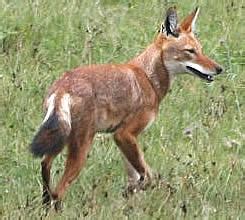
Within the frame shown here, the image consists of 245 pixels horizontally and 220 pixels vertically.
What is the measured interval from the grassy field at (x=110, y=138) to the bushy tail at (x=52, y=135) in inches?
13.6

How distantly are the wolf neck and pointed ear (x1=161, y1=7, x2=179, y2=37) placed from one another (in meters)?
0.15

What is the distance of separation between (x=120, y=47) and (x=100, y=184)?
2.83 m

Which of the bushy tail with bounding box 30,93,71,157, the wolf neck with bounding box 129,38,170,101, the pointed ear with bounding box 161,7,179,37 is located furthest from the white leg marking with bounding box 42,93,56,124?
the pointed ear with bounding box 161,7,179,37

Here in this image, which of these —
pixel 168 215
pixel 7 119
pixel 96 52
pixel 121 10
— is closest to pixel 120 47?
pixel 96 52

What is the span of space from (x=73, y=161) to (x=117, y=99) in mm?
632

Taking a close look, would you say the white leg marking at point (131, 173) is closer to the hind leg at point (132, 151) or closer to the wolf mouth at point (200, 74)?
the hind leg at point (132, 151)

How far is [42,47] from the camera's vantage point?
9727mm

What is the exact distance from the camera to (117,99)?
7312 mm

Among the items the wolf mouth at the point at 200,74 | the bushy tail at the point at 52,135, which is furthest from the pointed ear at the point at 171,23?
the bushy tail at the point at 52,135

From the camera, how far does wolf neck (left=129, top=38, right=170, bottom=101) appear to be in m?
7.90

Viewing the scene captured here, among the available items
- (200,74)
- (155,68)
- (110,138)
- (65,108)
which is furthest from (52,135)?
(200,74)

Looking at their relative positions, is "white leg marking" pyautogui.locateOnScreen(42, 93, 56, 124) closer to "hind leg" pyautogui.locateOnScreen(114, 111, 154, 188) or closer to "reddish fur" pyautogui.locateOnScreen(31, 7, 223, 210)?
"reddish fur" pyautogui.locateOnScreen(31, 7, 223, 210)

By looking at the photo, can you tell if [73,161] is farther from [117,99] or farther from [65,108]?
[117,99]

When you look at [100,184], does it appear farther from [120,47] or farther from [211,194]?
[120,47]
